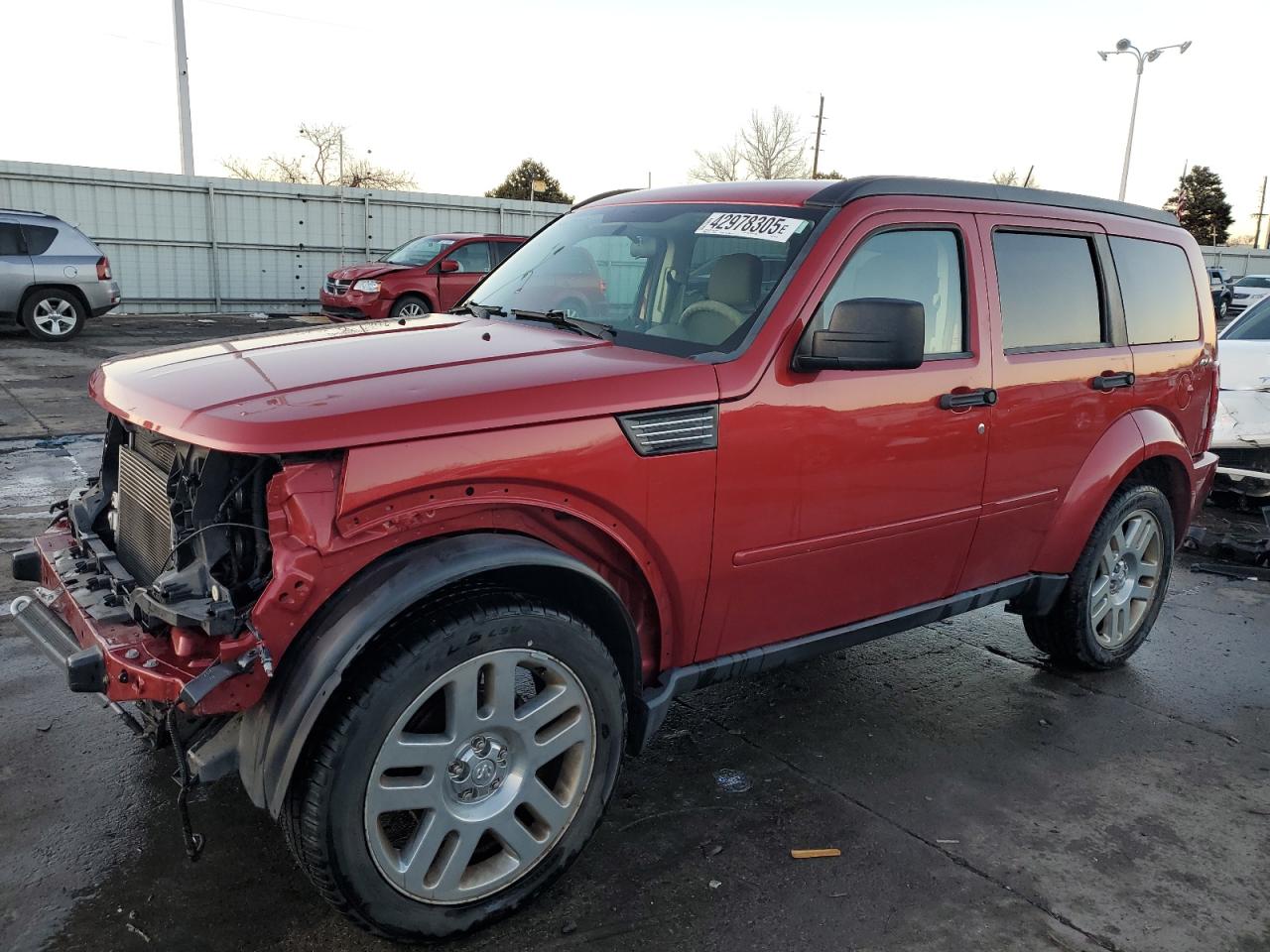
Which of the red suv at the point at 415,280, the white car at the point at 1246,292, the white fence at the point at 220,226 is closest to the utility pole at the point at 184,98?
the white fence at the point at 220,226

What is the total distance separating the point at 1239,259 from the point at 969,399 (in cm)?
4479

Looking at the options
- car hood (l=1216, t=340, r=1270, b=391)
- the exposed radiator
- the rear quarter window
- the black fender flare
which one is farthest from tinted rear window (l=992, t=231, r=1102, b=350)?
car hood (l=1216, t=340, r=1270, b=391)

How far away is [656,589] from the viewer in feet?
9.32

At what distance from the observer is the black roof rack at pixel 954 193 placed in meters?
3.28

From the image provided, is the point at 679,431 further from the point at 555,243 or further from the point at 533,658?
the point at 555,243

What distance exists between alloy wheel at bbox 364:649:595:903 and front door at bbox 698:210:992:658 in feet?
1.99

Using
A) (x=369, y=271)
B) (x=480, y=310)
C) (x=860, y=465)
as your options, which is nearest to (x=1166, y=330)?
(x=860, y=465)

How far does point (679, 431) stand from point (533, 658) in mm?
743

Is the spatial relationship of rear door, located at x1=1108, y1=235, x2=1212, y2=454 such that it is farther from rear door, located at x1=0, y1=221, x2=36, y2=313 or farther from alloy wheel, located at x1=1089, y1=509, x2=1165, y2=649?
rear door, located at x1=0, y1=221, x2=36, y2=313

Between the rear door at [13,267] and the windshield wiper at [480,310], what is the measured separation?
42.0 feet

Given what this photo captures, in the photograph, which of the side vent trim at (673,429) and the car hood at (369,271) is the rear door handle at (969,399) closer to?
the side vent trim at (673,429)

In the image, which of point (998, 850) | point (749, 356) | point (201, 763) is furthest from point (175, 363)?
point (998, 850)

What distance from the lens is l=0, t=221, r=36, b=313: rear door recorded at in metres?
13.7

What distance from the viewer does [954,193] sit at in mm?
3572
